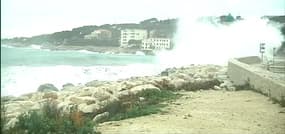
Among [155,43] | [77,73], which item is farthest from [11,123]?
[77,73]

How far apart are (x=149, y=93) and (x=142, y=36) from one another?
1.53 m

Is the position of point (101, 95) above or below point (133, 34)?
below

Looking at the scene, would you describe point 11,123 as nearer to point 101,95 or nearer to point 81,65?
point 101,95

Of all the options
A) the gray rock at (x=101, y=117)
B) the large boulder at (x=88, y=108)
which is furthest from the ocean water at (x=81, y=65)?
the gray rock at (x=101, y=117)

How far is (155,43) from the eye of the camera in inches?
612

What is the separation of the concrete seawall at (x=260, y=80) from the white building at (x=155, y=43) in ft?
8.51

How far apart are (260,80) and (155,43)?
9.87 ft

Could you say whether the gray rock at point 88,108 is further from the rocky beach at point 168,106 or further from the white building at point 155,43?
the white building at point 155,43

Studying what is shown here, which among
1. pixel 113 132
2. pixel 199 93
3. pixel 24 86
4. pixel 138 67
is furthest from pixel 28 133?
pixel 138 67

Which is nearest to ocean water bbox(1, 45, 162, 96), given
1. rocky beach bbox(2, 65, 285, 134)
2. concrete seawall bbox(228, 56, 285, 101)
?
concrete seawall bbox(228, 56, 285, 101)

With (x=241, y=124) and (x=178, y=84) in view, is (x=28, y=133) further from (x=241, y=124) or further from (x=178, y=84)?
(x=178, y=84)

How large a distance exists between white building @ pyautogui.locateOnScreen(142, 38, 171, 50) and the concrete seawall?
8.51 feet

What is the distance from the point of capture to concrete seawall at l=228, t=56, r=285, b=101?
1273 centimetres

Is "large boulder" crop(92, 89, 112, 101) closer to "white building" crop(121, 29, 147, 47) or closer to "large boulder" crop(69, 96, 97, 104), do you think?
"large boulder" crop(69, 96, 97, 104)
